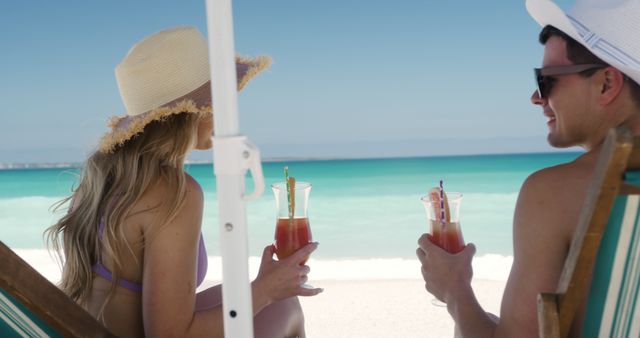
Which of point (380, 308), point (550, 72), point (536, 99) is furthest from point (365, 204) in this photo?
point (550, 72)

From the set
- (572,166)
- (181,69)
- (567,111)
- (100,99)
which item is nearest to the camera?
(572,166)

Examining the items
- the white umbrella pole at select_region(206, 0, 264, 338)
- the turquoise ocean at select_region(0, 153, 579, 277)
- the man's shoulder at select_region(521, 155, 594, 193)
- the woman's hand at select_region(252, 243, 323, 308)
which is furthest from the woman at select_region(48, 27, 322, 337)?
the turquoise ocean at select_region(0, 153, 579, 277)

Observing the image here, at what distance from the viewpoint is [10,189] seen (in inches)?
960

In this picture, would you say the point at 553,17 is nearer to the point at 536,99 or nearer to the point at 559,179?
the point at 536,99

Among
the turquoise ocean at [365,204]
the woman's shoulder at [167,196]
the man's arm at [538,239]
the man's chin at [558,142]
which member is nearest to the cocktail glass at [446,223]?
the man's chin at [558,142]

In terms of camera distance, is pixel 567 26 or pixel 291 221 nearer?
pixel 567 26

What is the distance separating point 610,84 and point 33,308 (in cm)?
139

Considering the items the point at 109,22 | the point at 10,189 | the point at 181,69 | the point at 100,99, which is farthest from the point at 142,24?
the point at 181,69

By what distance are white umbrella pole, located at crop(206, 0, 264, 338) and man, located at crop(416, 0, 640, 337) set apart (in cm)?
61

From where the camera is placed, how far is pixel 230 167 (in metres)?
1.09

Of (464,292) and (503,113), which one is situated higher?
(503,113)

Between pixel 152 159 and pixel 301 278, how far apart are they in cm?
52

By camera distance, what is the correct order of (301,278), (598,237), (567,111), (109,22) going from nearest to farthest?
(598,237) < (567,111) < (301,278) < (109,22)

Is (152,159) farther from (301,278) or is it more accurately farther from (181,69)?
(301,278)
